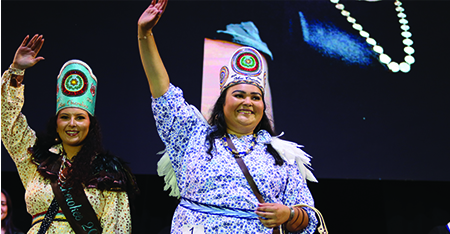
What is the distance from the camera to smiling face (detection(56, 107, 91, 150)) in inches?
108

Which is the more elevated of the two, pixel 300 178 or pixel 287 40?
pixel 287 40

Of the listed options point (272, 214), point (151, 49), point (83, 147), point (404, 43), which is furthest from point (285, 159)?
point (404, 43)

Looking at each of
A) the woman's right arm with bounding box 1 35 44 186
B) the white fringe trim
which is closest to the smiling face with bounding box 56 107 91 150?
the woman's right arm with bounding box 1 35 44 186

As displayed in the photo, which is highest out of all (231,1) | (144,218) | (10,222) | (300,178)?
(231,1)

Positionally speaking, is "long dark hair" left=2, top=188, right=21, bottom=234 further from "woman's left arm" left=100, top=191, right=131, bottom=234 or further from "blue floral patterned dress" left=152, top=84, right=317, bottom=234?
"blue floral patterned dress" left=152, top=84, right=317, bottom=234

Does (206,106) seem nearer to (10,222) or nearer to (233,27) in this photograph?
(233,27)

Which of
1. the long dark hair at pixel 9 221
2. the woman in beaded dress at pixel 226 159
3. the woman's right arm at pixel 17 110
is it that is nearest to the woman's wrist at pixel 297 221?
the woman in beaded dress at pixel 226 159

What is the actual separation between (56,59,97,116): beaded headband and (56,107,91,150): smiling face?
4 cm

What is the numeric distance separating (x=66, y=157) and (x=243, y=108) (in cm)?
115

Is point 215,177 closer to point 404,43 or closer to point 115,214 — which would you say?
point 115,214

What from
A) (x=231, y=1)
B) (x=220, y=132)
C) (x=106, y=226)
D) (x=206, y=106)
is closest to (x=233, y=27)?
(x=231, y=1)

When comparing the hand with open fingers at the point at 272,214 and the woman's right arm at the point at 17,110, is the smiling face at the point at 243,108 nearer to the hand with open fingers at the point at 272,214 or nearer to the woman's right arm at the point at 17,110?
the hand with open fingers at the point at 272,214

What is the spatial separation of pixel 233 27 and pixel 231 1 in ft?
0.77

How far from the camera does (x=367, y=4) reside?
379cm
